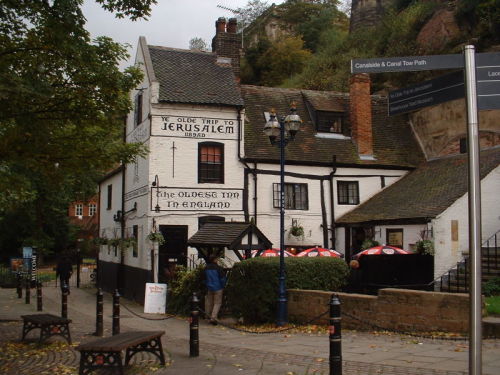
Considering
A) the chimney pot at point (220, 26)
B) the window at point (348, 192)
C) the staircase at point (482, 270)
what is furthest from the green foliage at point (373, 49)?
the staircase at point (482, 270)

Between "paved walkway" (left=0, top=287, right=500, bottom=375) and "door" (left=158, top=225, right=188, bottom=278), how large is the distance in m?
7.24

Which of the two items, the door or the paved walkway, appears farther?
the door

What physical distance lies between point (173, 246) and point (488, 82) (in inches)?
682

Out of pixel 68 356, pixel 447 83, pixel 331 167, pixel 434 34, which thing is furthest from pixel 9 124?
pixel 434 34

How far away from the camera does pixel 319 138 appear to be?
2467 cm

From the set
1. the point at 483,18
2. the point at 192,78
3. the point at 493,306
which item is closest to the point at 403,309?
the point at 493,306

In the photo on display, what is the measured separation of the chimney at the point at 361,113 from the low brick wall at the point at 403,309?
12.0 m

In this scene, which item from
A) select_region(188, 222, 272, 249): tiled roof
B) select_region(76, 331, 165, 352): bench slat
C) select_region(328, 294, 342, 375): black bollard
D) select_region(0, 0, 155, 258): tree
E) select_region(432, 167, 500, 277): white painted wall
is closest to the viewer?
select_region(328, 294, 342, 375): black bollard

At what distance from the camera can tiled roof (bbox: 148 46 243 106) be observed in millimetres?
22016

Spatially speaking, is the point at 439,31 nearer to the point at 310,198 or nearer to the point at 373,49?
the point at 373,49

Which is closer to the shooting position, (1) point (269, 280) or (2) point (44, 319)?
(2) point (44, 319)

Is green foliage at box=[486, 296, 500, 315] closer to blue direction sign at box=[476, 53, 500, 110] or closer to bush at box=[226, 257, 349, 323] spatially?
bush at box=[226, 257, 349, 323]

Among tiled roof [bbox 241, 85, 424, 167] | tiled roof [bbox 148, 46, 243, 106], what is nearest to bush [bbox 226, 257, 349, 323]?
tiled roof [bbox 241, 85, 424, 167]

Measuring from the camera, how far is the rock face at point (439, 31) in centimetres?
3009
